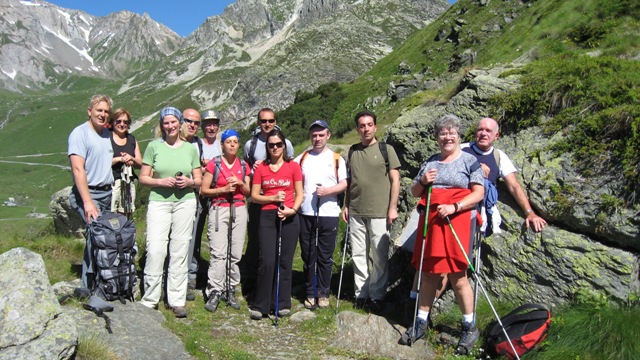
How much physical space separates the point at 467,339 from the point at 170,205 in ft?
16.8

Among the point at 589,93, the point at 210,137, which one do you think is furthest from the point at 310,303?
the point at 589,93

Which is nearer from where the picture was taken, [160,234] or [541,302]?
[541,302]

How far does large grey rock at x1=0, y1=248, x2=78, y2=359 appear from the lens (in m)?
4.21

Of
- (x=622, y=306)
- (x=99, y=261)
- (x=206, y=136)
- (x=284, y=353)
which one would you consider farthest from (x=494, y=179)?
(x=99, y=261)

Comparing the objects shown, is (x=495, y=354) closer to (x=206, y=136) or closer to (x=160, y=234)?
(x=160, y=234)

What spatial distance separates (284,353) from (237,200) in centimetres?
281

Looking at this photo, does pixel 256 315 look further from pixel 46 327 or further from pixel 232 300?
pixel 46 327

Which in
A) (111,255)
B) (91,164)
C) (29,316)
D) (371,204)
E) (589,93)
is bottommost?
(29,316)

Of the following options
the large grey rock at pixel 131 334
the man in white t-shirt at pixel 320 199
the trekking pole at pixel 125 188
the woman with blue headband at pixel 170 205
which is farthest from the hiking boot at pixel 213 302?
the trekking pole at pixel 125 188

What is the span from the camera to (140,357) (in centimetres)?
519

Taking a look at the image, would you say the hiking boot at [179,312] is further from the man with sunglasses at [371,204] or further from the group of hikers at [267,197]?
the man with sunglasses at [371,204]

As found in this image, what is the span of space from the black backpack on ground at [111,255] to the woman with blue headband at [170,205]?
0.44 meters

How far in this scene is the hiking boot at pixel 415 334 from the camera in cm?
637

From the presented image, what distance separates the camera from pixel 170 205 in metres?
7.13
